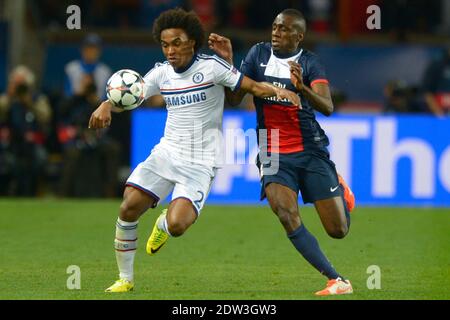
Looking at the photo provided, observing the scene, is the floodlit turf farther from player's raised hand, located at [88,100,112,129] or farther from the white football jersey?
player's raised hand, located at [88,100,112,129]

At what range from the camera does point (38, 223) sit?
15094 mm

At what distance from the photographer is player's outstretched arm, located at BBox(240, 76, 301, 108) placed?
9.28 metres

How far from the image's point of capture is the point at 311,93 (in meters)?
9.34

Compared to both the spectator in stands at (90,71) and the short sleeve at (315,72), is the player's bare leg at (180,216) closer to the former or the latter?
the short sleeve at (315,72)

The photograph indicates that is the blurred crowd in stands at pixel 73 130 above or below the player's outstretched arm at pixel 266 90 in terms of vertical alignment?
below

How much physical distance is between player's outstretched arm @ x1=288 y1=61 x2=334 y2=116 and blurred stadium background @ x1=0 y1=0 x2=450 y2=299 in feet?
4.83

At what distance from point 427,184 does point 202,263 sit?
249 inches

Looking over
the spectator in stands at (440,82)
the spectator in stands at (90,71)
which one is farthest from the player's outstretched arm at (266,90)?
the spectator in stands at (440,82)

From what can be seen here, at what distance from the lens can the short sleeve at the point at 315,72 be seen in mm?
9633

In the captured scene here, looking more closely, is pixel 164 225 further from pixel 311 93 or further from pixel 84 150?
pixel 84 150

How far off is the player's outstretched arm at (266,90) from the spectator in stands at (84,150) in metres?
8.13

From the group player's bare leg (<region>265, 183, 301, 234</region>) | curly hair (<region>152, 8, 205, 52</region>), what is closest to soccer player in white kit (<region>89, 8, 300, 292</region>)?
curly hair (<region>152, 8, 205, 52</region>)
